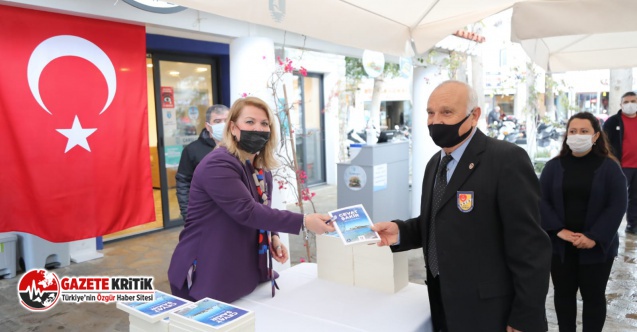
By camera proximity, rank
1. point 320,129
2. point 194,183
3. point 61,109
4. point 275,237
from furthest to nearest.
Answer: point 320,129, point 61,109, point 275,237, point 194,183

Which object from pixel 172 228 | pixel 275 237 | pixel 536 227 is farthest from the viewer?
pixel 172 228

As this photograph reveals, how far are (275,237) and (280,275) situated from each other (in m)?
0.23

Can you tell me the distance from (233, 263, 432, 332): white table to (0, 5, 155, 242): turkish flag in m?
2.78

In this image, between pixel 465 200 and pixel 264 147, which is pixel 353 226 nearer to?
pixel 465 200

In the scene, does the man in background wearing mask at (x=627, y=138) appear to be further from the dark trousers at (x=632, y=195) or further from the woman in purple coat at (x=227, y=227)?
the woman in purple coat at (x=227, y=227)

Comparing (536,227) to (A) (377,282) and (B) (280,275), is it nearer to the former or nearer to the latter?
(A) (377,282)

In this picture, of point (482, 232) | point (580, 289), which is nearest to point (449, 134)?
point (482, 232)

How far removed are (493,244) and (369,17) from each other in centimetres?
167

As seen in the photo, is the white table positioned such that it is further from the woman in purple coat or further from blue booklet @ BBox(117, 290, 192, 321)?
blue booklet @ BBox(117, 290, 192, 321)

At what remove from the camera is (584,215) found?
9.24ft

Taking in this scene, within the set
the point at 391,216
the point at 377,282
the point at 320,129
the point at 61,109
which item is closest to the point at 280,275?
the point at 377,282

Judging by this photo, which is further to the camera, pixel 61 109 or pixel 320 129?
pixel 320 129

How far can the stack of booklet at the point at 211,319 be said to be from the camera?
1365 mm

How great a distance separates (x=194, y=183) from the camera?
2051mm
